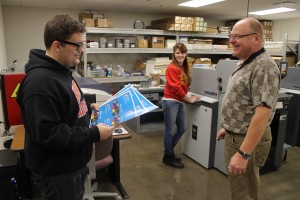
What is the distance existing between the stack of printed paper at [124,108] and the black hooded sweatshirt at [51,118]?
151 millimetres

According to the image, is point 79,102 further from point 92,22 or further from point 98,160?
point 92,22

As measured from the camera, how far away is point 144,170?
3.02 m

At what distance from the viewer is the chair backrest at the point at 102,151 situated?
2.05m

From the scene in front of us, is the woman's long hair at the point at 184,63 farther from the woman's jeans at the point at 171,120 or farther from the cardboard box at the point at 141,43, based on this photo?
the cardboard box at the point at 141,43

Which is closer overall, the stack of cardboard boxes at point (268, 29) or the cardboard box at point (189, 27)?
the cardboard box at point (189, 27)

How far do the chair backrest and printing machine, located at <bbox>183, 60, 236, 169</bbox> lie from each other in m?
1.32

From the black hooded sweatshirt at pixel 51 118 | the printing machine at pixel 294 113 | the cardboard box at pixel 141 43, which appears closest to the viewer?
the black hooded sweatshirt at pixel 51 118

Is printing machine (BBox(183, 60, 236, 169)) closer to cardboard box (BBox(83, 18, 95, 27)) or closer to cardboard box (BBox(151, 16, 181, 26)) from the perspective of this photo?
cardboard box (BBox(151, 16, 181, 26))

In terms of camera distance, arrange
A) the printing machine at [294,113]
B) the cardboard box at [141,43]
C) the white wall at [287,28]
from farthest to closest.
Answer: the white wall at [287,28] → the cardboard box at [141,43] → the printing machine at [294,113]

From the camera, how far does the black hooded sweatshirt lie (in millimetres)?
996

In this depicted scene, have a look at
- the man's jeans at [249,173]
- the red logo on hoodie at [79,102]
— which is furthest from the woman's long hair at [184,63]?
the red logo on hoodie at [79,102]

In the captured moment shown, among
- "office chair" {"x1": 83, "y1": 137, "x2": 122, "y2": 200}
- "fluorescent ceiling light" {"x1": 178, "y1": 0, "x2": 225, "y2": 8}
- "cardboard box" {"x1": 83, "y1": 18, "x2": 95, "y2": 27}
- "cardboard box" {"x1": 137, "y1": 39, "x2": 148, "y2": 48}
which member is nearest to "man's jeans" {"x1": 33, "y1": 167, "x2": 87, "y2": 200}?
"office chair" {"x1": 83, "y1": 137, "x2": 122, "y2": 200}

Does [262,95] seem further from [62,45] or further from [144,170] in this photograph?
[144,170]

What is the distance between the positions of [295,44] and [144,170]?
223 inches
